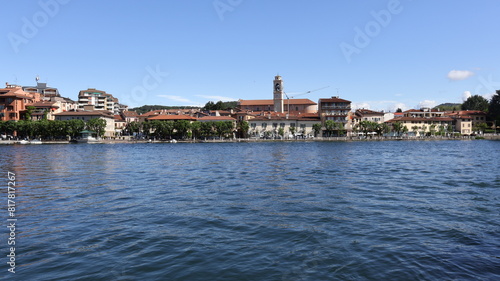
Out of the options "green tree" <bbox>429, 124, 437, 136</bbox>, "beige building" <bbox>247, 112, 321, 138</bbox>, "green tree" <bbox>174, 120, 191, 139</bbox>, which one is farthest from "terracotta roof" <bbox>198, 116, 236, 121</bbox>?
"green tree" <bbox>429, 124, 437, 136</bbox>

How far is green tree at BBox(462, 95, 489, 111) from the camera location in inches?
5248

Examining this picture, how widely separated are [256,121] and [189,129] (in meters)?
18.3

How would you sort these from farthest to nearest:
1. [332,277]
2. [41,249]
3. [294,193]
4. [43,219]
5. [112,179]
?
[112,179]
[294,193]
[43,219]
[41,249]
[332,277]

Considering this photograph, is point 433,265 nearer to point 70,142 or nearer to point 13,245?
point 13,245

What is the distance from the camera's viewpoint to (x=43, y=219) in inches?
421

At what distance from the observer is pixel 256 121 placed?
325 feet

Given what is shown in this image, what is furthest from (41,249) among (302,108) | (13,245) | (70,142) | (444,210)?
(302,108)

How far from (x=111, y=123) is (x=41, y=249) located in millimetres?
98810

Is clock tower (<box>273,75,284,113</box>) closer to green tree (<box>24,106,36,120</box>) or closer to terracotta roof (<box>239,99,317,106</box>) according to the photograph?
terracotta roof (<box>239,99,317,106</box>)

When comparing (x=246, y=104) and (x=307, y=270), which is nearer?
(x=307, y=270)

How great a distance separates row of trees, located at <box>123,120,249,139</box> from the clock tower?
57.1 ft

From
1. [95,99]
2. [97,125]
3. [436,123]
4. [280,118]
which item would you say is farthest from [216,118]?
[436,123]

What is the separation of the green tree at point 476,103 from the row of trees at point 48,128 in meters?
128

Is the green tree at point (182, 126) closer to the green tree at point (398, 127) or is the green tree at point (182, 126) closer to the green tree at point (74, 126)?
the green tree at point (74, 126)
